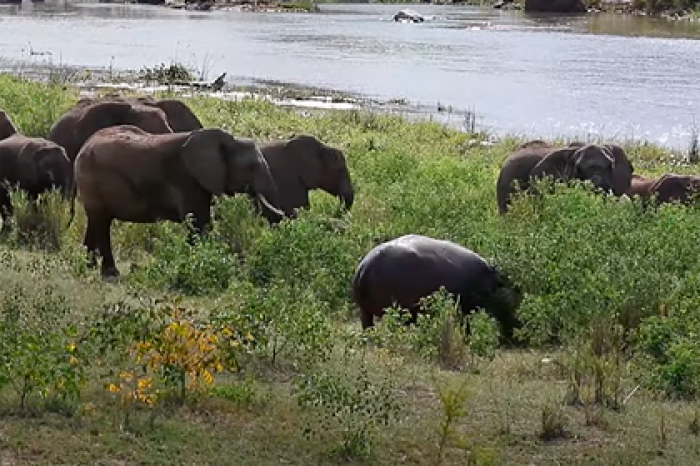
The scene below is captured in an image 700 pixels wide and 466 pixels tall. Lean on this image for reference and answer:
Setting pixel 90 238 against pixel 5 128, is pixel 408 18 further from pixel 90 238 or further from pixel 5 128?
pixel 90 238

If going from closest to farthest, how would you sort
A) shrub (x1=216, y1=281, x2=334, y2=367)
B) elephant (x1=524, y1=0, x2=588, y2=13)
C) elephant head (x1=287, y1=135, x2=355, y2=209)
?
shrub (x1=216, y1=281, x2=334, y2=367) < elephant head (x1=287, y1=135, x2=355, y2=209) < elephant (x1=524, y1=0, x2=588, y2=13)

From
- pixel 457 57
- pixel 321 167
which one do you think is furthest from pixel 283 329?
pixel 457 57

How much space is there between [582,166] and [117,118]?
6.40m

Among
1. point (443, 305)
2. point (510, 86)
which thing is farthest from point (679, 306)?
point (510, 86)

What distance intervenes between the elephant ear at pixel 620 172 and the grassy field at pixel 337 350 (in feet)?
10.1

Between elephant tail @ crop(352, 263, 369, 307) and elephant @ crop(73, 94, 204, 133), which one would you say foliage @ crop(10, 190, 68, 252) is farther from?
elephant @ crop(73, 94, 204, 133)

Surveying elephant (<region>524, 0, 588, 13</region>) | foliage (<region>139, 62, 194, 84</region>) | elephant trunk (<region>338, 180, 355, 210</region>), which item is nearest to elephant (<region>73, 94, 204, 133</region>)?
elephant trunk (<region>338, 180, 355, 210</region>)

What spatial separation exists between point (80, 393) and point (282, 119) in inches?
885

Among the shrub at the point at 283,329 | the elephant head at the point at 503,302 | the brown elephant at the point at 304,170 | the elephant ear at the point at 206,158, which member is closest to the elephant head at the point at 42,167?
the elephant ear at the point at 206,158

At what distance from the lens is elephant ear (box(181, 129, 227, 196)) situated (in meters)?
13.9

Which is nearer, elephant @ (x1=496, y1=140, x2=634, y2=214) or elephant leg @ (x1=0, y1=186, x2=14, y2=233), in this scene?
elephant leg @ (x1=0, y1=186, x2=14, y2=233)

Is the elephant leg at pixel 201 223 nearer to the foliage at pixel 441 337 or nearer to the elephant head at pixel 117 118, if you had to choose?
the elephant head at pixel 117 118

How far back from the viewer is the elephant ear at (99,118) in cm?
1767

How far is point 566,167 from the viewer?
17.8m
